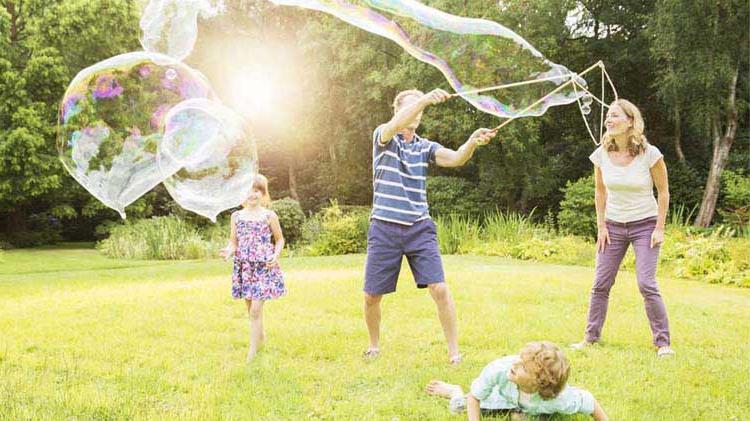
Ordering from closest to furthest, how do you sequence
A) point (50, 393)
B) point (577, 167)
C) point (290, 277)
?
point (50, 393) < point (290, 277) < point (577, 167)

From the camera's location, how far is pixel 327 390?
3.71 m

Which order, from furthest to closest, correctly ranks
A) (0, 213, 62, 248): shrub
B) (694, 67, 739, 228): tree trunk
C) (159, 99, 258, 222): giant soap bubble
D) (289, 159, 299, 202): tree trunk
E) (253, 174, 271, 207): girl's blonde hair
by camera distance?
(289, 159, 299, 202): tree trunk → (0, 213, 62, 248): shrub → (694, 67, 739, 228): tree trunk → (159, 99, 258, 222): giant soap bubble → (253, 174, 271, 207): girl's blonde hair

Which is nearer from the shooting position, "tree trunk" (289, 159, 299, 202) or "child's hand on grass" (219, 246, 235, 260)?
"child's hand on grass" (219, 246, 235, 260)

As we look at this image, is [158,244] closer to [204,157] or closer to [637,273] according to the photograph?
[204,157]

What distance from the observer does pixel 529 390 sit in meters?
3.05

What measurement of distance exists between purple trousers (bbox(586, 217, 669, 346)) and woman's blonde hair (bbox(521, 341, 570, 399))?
1.85m

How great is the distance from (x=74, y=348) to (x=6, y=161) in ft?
49.2

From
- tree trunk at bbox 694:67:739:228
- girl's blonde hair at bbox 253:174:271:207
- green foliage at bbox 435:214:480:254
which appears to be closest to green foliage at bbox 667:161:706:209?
tree trunk at bbox 694:67:739:228

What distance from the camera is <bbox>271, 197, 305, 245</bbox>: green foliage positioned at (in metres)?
15.5

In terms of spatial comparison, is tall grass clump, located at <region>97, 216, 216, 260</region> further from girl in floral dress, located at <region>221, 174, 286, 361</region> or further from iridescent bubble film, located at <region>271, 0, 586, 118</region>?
iridescent bubble film, located at <region>271, 0, 586, 118</region>

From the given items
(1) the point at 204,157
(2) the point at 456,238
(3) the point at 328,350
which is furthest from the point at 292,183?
(3) the point at 328,350

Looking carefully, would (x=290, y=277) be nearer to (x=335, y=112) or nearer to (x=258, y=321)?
(x=258, y=321)

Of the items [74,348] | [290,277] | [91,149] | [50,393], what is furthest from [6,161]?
[50,393]

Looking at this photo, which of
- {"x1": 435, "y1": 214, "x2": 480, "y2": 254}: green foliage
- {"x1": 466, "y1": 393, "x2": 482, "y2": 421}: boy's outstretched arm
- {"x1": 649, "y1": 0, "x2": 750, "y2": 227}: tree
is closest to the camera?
{"x1": 466, "y1": 393, "x2": 482, "y2": 421}: boy's outstretched arm
